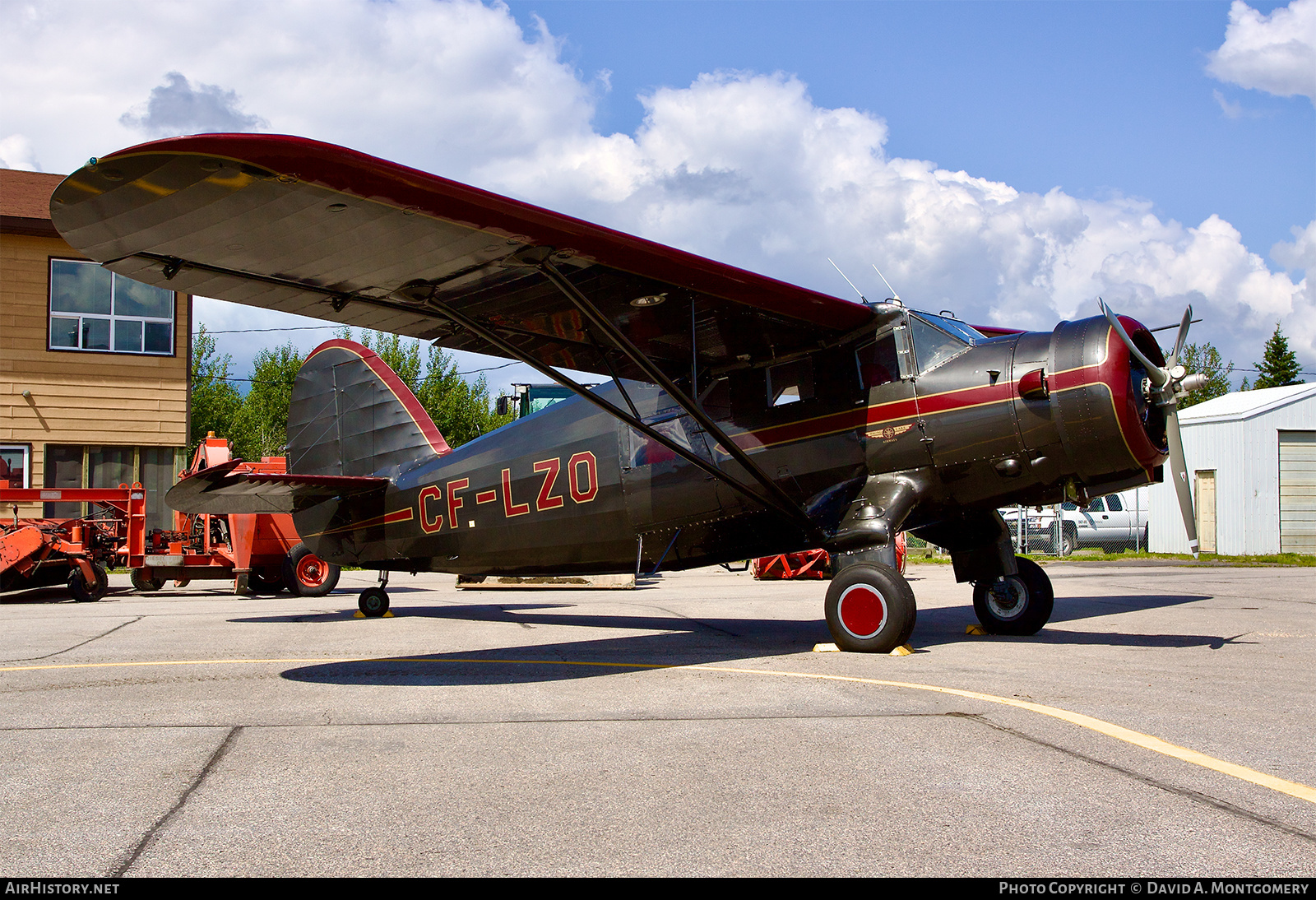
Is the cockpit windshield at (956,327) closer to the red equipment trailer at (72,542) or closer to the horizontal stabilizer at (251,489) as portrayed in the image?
the horizontal stabilizer at (251,489)

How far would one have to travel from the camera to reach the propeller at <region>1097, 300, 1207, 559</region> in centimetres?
750

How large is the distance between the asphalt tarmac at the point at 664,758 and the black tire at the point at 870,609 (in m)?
0.16

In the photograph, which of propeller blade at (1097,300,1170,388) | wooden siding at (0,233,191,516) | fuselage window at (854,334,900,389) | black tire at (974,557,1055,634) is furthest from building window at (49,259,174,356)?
propeller blade at (1097,300,1170,388)

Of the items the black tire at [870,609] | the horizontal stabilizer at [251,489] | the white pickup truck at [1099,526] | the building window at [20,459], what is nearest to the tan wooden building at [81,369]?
the building window at [20,459]

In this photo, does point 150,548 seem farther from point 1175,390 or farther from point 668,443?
point 1175,390

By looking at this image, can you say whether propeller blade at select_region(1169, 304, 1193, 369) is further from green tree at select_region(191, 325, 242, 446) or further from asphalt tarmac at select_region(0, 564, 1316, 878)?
green tree at select_region(191, 325, 242, 446)

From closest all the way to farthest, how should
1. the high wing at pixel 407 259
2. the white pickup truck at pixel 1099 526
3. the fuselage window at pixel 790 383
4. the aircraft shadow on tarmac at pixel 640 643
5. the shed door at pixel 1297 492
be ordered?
the high wing at pixel 407 259 → the aircraft shadow on tarmac at pixel 640 643 → the fuselage window at pixel 790 383 → the shed door at pixel 1297 492 → the white pickup truck at pixel 1099 526

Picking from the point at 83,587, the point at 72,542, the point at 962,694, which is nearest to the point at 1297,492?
the point at 962,694

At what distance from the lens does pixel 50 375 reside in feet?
77.4

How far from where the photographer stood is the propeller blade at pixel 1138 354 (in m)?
7.40

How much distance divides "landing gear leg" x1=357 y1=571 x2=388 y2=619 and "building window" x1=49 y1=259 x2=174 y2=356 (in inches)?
608
